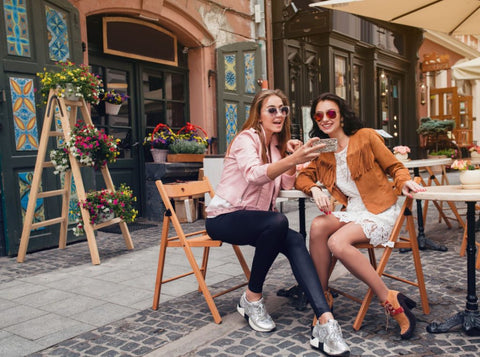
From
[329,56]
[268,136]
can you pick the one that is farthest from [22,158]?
[329,56]

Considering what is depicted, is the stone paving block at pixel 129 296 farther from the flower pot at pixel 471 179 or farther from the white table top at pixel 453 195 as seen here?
the flower pot at pixel 471 179

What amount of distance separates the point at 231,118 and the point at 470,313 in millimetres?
6263

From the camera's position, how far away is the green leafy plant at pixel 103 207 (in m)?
4.85

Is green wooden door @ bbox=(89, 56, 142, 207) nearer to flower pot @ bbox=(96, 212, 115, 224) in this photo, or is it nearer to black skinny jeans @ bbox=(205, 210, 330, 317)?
flower pot @ bbox=(96, 212, 115, 224)

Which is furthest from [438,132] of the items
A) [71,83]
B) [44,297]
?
[44,297]

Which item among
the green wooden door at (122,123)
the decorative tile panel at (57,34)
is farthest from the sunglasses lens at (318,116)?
the green wooden door at (122,123)

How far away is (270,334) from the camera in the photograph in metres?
2.91

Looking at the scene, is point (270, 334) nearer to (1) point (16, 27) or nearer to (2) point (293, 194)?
(2) point (293, 194)

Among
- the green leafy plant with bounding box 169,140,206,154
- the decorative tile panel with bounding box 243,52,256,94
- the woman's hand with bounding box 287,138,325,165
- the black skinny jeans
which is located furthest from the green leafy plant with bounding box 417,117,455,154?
the woman's hand with bounding box 287,138,325,165

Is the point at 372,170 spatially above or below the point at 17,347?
above

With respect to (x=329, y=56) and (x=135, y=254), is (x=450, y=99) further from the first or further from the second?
(x=135, y=254)

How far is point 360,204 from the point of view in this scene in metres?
3.18

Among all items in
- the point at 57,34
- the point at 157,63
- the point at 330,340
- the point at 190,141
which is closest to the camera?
the point at 330,340

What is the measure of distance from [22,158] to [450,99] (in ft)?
48.4
